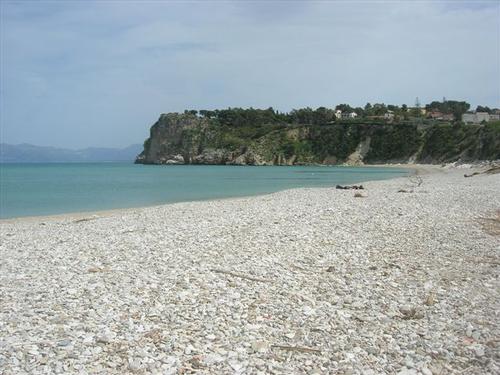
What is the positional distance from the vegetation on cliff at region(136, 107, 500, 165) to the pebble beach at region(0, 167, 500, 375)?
107690 mm

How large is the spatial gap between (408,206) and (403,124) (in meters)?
136

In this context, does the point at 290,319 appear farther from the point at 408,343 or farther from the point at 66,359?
the point at 66,359

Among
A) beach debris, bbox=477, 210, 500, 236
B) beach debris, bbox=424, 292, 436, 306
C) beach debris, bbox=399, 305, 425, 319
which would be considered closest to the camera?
beach debris, bbox=399, 305, 425, 319

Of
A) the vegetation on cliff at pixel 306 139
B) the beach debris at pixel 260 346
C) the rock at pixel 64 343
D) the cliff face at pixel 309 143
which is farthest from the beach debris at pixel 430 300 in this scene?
the cliff face at pixel 309 143

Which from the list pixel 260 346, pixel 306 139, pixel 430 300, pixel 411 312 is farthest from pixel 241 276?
pixel 306 139

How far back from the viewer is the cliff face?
424 feet

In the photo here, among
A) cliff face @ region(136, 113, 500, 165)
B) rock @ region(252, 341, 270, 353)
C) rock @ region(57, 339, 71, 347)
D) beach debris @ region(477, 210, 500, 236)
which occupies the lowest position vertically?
rock @ region(252, 341, 270, 353)

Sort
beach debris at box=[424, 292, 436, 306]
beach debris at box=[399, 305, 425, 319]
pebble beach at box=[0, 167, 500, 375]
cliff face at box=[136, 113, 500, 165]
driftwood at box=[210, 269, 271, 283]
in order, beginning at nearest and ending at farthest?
1. pebble beach at box=[0, 167, 500, 375]
2. beach debris at box=[399, 305, 425, 319]
3. beach debris at box=[424, 292, 436, 306]
4. driftwood at box=[210, 269, 271, 283]
5. cliff face at box=[136, 113, 500, 165]

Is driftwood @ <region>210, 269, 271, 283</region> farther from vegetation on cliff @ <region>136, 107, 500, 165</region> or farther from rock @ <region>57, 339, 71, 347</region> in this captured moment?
vegetation on cliff @ <region>136, 107, 500, 165</region>

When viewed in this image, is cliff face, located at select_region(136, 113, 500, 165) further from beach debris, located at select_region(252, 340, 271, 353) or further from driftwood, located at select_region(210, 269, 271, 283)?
beach debris, located at select_region(252, 340, 271, 353)

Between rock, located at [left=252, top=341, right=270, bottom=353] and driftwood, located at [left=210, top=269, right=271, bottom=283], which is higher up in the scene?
driftwood, located at [left=210, top=269, right=271, bottom=283]

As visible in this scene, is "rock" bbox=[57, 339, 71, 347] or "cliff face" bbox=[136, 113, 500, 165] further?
"cliff face" bbox=[136, 113, 500, 165]

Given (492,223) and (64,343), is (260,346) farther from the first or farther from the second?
(492,223)

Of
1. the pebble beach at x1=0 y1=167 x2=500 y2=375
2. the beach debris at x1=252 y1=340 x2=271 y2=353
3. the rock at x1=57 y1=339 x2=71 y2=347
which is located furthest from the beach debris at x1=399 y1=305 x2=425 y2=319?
the rock at x1=57 y1=339 x2=71 y2=347
